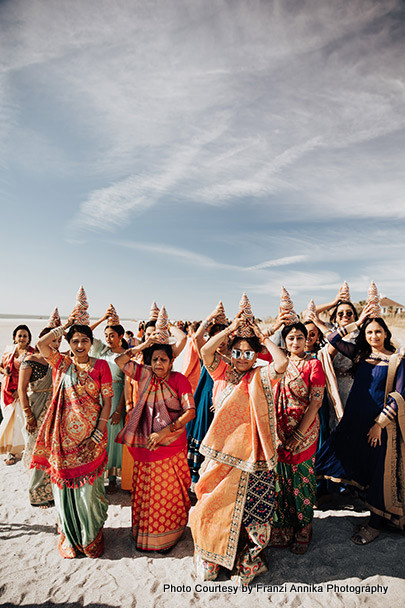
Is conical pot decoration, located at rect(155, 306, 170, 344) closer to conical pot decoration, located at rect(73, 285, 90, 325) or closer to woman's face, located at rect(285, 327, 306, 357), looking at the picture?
conical pot decoration, located at rect(73, 285, 90, 325)

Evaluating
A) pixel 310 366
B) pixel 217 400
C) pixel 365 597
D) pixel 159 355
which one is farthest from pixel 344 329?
pixel 365 597

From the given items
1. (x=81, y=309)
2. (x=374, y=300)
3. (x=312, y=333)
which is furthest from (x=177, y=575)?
(x=374, y=300)

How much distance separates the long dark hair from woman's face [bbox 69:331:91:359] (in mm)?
3216

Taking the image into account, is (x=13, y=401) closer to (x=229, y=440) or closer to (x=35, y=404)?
(x=35, y=404)

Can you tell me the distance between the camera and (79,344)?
151 inches

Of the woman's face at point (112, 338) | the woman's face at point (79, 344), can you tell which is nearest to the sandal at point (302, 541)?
the woman's face at point (79, 344)

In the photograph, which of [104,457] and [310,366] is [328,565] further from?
[104,457]

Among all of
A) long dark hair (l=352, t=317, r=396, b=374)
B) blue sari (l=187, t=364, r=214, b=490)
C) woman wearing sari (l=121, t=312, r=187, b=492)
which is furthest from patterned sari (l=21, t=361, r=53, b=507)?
long dark hair (l=352, t=317, r=396, b=374)

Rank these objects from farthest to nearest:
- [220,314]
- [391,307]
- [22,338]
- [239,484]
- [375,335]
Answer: [391,307], [22,338], [220,314], [375,335], [239,484]

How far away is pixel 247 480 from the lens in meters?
3.34

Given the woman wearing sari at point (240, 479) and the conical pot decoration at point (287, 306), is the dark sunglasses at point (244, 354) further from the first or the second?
the conical pot decoration at point (287, 306)

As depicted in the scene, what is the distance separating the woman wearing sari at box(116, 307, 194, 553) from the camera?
379cm

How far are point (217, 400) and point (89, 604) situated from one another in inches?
80.5

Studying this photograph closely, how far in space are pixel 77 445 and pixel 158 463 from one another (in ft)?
2.84
